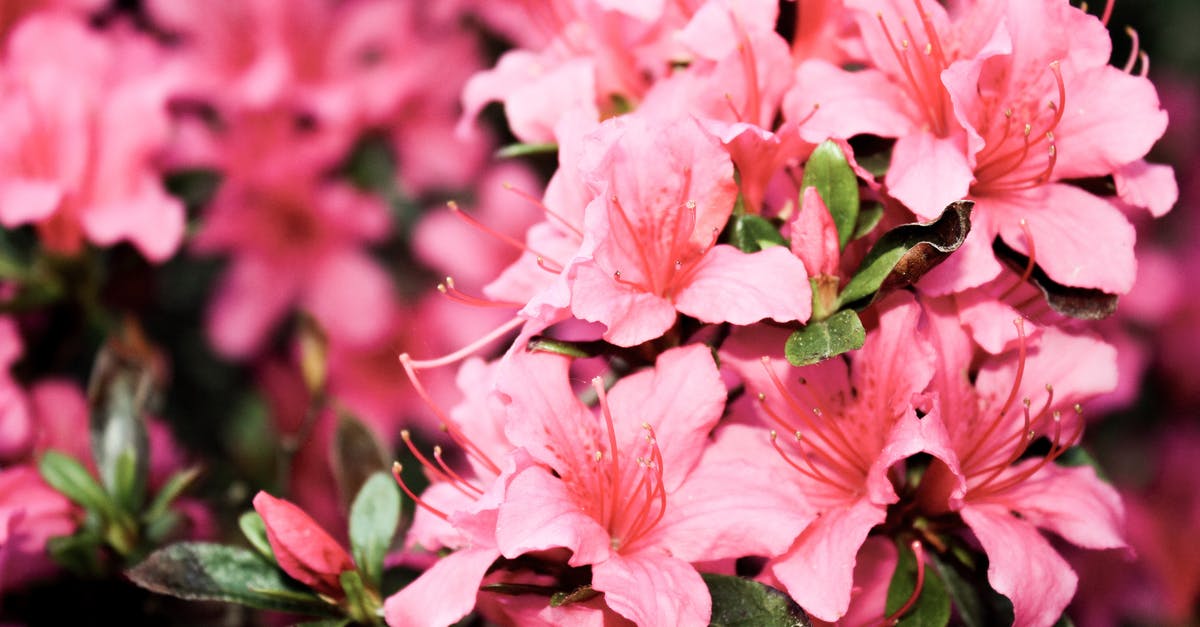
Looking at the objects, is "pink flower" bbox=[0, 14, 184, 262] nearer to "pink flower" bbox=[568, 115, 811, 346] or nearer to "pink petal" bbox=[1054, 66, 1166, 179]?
"pink flower" bbox=[568, 115, 811, 346]

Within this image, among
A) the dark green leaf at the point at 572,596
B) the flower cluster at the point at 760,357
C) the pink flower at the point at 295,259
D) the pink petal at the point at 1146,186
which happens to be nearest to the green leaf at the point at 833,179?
the flower cluster at the point at 760,357

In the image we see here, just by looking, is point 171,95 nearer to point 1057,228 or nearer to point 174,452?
point 174,452

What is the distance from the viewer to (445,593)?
33.6 inches

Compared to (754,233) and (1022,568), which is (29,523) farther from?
(1022,568)

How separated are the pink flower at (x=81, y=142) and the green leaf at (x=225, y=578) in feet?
1.29

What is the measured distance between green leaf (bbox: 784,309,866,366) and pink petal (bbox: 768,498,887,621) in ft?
0.40

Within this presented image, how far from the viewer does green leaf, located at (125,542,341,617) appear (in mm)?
987

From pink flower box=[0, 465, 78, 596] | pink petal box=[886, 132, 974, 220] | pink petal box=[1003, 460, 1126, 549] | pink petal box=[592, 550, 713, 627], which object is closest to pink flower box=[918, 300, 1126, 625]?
pink petal box=[1003, 460, 1126, 549]

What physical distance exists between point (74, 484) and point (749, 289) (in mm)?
701

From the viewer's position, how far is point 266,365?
1799 mm

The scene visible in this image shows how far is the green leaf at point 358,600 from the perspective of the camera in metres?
0.98

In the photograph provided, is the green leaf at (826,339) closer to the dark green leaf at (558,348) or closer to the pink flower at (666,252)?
the pink flower at (666,252)

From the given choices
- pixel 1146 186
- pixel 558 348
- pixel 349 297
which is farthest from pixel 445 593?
pixel 349 297

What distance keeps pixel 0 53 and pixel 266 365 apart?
0.57 meters
